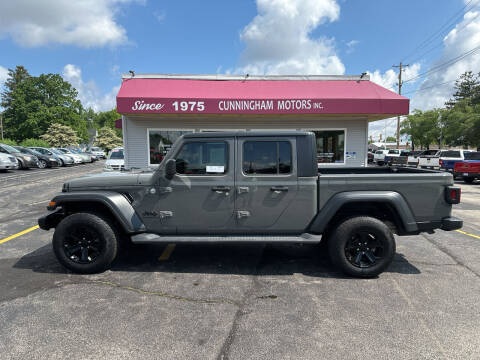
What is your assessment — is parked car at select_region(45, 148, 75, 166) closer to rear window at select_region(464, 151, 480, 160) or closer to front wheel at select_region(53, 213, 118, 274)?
front wheel at select_region(53, 213, 118, 274)

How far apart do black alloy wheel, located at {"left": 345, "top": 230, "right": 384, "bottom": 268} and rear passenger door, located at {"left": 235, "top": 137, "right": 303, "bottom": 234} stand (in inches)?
29.5

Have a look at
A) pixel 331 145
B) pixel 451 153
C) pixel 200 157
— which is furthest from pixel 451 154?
pixel 200 157

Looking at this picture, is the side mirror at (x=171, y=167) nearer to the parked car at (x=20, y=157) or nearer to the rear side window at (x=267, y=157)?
Result: the rear side window at (x=267, y=157)

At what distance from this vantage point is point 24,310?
3.16 m

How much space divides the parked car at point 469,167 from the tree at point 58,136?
52235 millimetres

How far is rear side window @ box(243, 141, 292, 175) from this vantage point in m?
4.00

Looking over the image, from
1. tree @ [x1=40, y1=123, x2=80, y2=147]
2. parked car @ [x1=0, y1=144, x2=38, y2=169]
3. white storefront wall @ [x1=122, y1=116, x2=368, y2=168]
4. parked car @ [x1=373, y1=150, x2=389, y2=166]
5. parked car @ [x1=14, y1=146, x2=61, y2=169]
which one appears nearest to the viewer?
white storefront wall @ [x1=122, y1=116, x2=368, y2=168]

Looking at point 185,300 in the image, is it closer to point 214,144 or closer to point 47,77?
point 214,144

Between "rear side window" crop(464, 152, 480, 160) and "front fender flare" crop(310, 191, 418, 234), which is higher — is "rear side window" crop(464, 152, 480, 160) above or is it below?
above

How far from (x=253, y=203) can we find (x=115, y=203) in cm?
182

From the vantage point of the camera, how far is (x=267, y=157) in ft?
13.3

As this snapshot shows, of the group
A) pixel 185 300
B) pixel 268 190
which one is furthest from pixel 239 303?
pixel 268 190

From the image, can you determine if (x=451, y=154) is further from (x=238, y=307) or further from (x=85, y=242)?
(x=85, y=242)

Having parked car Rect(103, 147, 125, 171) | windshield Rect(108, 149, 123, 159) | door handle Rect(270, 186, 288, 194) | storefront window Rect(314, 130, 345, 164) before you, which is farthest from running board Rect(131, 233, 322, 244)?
windshield Rect(108, 149, 123, 159)
